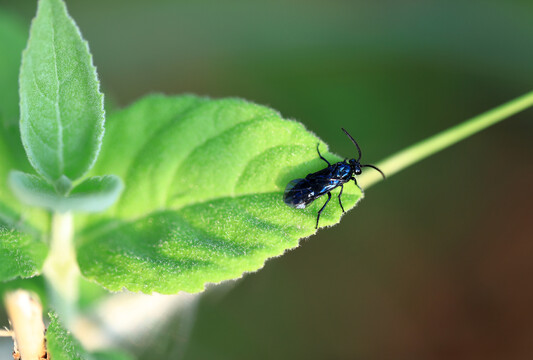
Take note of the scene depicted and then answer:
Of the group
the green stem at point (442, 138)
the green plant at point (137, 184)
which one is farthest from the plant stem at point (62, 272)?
the green stem at point (442, 138)

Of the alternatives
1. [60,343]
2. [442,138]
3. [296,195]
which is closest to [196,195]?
[296,195]

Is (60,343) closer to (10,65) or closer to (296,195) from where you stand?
(296,195)

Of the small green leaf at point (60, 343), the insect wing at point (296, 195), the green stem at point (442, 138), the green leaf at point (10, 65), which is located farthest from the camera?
the green stem at point (442, 138)

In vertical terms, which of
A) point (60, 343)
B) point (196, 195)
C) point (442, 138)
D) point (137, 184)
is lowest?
point (60, 343)

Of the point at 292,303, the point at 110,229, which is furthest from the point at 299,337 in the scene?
the point at 110,229

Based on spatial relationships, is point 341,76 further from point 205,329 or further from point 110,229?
point 110,229

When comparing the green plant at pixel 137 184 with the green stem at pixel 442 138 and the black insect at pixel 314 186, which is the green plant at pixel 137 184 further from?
the green stem at pixel 442 138
